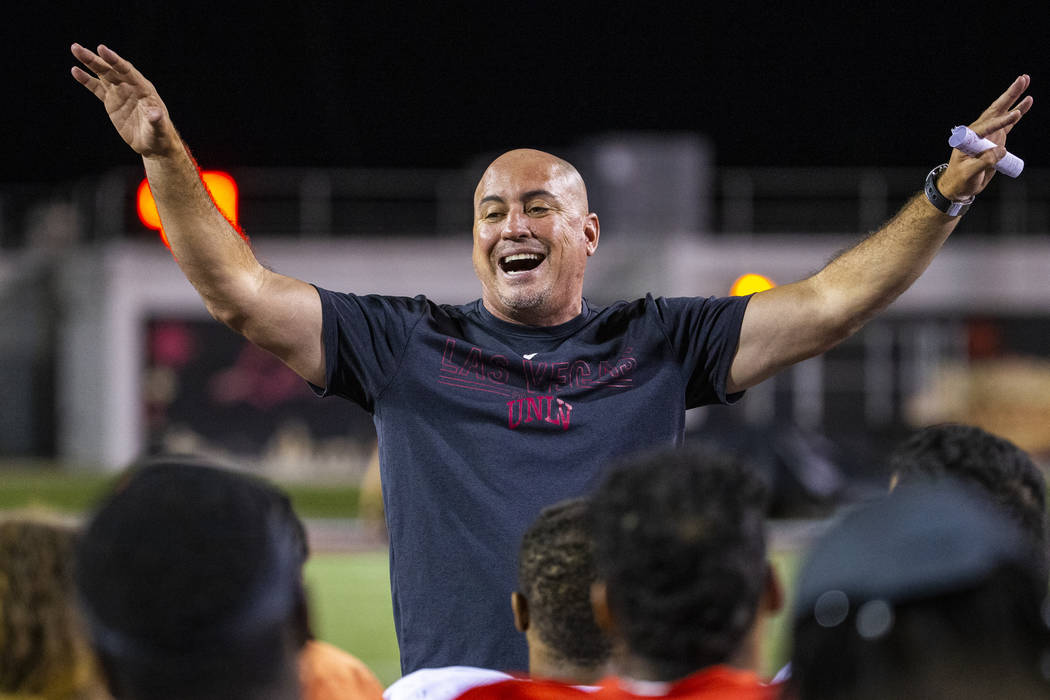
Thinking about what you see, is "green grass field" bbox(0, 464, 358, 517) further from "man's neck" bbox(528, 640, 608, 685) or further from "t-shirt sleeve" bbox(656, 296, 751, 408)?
"man's neck" bbox(528, 640, 608, 685)

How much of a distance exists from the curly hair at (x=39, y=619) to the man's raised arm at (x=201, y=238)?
3.77 ft

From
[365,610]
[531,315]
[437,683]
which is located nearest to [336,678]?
[437,683]

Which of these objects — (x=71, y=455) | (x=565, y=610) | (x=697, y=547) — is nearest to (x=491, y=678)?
(x=565, y=610)

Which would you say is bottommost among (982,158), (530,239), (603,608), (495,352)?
(603,608)

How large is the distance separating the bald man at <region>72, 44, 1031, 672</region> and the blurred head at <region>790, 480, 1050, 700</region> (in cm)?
212

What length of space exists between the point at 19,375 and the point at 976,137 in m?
26.4

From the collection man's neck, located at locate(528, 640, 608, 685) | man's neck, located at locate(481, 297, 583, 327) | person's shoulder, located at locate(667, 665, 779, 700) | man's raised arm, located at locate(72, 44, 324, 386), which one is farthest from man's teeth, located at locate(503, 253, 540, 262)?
person's shoulder, located at locate(667, 665, 779, 700)

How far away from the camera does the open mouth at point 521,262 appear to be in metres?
3.91

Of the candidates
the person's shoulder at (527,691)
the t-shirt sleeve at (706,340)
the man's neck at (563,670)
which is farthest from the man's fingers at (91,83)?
the person's shoulder at (527,691)

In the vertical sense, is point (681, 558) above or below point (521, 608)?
above

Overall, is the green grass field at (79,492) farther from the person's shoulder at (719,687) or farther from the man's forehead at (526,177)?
the person's shoulder at (719,687)

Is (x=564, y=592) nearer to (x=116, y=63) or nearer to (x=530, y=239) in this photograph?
(x=530, y=239)

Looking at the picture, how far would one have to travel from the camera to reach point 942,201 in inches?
141

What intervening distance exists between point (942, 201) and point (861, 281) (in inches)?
11.9
